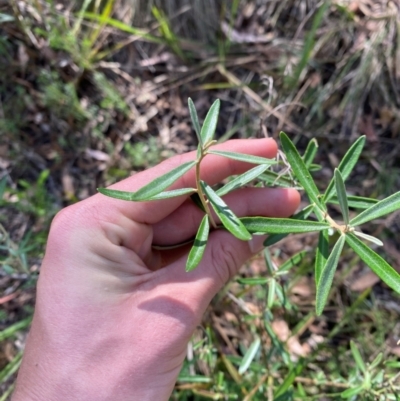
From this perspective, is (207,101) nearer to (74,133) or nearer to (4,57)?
(74,133)

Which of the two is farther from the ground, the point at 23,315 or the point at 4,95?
the point at 4,95

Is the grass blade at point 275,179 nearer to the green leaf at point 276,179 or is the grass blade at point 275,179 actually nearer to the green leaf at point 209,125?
the green leaf at point 276,179

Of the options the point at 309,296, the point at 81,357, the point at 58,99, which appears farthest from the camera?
the point at 58,99

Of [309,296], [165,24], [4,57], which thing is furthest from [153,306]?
[4,57]

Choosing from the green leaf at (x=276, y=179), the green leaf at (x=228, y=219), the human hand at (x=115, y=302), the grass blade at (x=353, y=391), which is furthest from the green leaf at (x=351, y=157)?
the grass blade at (x=353, y=391)

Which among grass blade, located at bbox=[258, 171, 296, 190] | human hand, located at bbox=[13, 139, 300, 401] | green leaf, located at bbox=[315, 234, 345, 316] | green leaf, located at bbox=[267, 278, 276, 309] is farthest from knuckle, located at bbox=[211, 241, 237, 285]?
green leaf, located at bbox=[315, 234, 345, 316]

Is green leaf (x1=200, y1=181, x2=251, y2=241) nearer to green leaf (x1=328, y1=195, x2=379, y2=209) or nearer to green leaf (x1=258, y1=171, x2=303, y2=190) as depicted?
green leaf (x1=258, y1=171, x2=303, y2=190)
